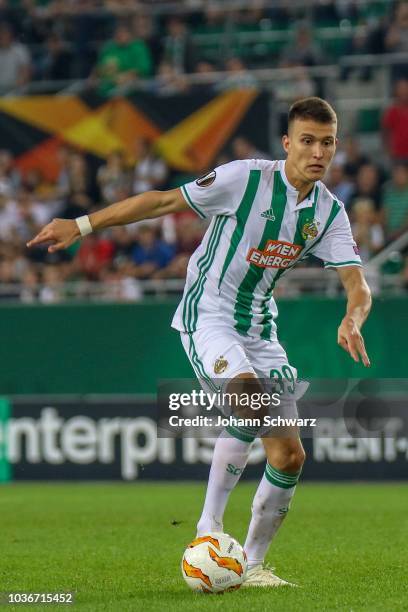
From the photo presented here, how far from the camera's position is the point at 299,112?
6.86m

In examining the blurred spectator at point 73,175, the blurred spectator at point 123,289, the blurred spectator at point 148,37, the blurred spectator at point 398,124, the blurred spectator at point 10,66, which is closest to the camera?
the blurred spectator at point 123,289

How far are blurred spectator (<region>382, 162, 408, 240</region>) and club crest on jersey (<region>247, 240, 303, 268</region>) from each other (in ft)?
31.1

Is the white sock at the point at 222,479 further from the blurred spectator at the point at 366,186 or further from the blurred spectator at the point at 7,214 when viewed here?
the blurred spectator at the point at 7,214

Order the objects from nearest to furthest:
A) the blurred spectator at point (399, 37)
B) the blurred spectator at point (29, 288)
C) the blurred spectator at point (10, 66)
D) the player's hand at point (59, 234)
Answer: the player's hand at point (59, 234) < the blurred spectator at point (29, 288) < the blurred spectator at point (399, 37) < the blurred spectator at point (10, 66)

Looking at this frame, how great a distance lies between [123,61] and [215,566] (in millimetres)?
13786

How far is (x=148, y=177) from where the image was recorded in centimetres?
1747

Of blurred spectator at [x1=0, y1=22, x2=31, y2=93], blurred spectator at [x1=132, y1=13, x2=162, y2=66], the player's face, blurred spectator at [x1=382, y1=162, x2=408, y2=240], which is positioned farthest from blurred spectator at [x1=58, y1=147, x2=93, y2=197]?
the player's face

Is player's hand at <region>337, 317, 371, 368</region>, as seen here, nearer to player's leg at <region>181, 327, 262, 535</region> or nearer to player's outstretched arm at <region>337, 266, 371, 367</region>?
player's outstretched arm at <region>337, 266, 371, 367</region>

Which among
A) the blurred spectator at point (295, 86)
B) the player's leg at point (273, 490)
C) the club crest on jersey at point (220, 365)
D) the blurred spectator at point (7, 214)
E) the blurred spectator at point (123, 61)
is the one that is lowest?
the player's leg at point (273, 490)

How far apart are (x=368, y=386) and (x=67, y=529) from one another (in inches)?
214

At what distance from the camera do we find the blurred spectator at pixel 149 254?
1614cm

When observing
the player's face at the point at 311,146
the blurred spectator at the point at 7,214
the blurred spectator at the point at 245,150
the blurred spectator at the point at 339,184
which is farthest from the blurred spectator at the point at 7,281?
the player's face at the point at 311,146

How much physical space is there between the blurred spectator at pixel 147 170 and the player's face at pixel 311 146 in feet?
34.5

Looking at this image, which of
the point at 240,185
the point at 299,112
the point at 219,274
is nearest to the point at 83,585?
the point at 219,274
